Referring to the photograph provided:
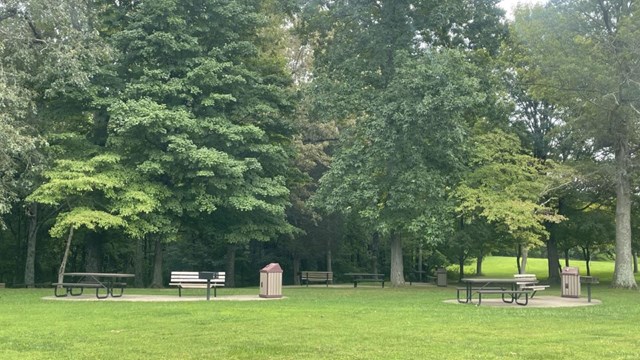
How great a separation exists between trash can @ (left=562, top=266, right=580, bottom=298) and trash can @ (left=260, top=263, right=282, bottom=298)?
883 centimetres

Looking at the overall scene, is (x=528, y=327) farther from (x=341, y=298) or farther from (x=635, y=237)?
(x=635, y=237)

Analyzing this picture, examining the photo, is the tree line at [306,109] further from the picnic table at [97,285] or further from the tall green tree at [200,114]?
the picnic table at [97,285]

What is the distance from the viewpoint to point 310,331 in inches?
400

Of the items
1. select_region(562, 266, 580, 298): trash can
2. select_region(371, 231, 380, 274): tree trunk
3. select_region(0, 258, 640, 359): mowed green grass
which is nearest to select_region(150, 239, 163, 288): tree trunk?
select_region(0, 258, 640, 359): mowed green grass

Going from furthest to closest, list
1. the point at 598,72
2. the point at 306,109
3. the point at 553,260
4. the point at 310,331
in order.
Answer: the point at 553,260
the point at 306,109
the point at 598,72
the point at 310,331

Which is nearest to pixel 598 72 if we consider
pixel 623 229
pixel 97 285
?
pixel 623 229

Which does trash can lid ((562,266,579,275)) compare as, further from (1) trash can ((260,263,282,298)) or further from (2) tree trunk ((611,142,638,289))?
(1) trash can ((260,263,282,298))

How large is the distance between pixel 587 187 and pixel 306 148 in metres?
13.6

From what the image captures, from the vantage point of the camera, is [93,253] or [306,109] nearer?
[93,253]

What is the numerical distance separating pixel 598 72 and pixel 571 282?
9449 mm

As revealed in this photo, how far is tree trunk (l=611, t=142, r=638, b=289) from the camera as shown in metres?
25.1

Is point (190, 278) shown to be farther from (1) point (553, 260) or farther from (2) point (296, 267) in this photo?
(1) point (553, 260)

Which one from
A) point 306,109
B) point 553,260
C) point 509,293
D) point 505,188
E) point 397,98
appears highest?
point 306,109

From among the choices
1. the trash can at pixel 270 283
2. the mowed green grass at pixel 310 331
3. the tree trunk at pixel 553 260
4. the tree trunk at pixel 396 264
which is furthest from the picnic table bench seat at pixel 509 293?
the tree trunk at pixel 553 260
